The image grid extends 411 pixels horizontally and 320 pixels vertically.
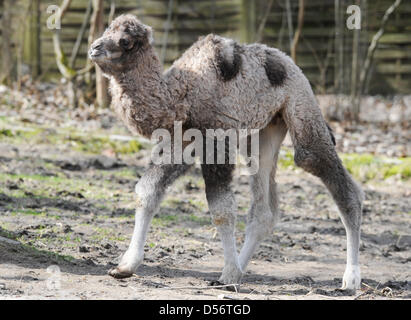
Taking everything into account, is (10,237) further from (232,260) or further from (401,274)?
(401,274)

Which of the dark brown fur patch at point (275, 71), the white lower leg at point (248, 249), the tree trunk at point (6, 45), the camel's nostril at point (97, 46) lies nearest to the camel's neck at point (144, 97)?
the camel's nostril at point (97, 46)

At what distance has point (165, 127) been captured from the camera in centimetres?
508

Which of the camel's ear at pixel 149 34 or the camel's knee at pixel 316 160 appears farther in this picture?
the camel's knee at pixel 316 160

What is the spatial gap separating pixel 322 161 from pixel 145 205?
166cm

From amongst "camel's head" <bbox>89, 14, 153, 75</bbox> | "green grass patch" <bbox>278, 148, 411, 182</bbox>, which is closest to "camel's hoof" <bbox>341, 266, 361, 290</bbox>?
"camel's head" <bbox>89, 14, 153, 75</bbox>

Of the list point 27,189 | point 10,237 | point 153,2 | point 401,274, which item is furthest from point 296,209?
point 153,2

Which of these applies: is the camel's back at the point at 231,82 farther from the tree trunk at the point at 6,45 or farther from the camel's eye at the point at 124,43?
the tree trunk at the point at 6,45

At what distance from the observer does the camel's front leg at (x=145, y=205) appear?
4.83 meters

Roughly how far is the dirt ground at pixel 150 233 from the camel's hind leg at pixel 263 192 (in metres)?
0.33

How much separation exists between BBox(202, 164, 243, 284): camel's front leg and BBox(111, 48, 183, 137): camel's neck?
1.74 feet

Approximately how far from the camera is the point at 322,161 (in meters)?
5.68

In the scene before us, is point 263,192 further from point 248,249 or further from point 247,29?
point 247,29

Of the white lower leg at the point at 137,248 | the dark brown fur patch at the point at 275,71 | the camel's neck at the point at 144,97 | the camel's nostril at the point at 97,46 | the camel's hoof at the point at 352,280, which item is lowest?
the camel's hoof at the point at 352,280

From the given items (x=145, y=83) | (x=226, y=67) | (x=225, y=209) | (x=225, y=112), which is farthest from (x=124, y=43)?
(x=225, y=209)
